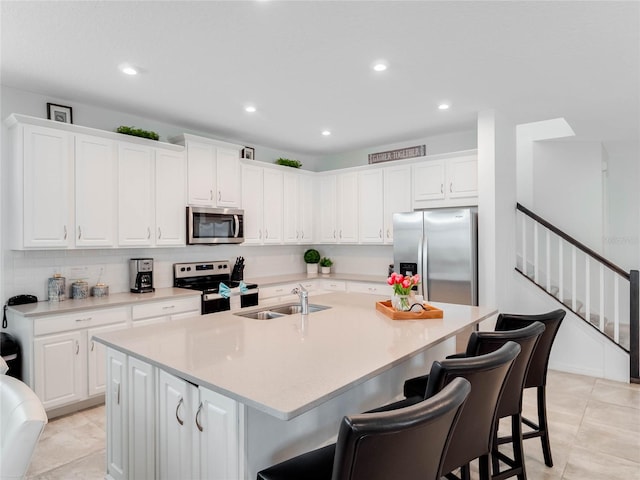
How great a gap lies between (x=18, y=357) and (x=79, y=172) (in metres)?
1.58

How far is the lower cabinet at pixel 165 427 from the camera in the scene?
149 centimetres

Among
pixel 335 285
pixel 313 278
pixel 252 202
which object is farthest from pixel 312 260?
pixel 252 202

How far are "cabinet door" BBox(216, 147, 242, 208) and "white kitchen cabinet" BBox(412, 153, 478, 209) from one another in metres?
2.18

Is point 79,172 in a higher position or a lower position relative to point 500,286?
higher

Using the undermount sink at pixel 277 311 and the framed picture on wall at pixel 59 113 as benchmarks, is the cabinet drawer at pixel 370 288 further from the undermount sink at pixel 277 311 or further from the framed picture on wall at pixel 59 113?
the framed picture on wall at pixel 59 113

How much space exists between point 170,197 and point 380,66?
8.15 ft

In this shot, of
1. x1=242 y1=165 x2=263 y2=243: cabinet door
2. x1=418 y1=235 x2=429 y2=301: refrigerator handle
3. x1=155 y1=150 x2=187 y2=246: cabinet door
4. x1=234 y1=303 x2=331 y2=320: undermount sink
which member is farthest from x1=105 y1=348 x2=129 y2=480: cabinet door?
x1=418 y1=235 x2=429 y2=301: refrigerator handle

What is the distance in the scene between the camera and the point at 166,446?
176cm

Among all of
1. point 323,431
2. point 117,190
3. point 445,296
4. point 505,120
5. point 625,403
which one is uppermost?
point 505,120

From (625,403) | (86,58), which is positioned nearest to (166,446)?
(86,58)

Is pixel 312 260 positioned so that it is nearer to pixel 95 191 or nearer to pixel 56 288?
pixel 95 191

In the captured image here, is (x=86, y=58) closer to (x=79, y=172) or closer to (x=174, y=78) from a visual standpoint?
(x=174, y=78)

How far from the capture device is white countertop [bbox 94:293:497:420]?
1357 mm

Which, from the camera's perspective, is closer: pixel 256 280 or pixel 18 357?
pixel 18 357
